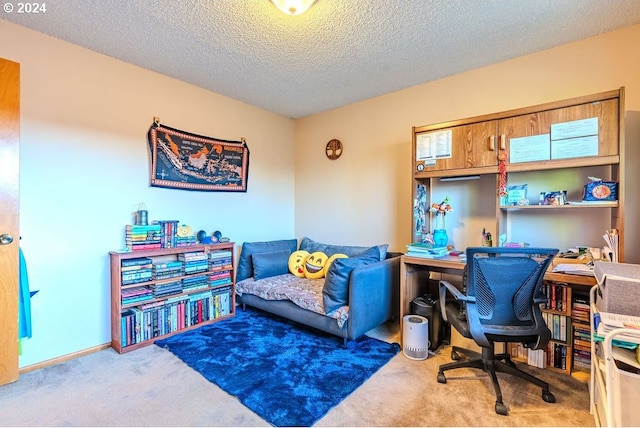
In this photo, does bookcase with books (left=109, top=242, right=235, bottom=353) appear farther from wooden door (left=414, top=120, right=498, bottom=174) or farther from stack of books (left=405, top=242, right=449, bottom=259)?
wooden door (left=414, top=120, right=498, bottom=174)

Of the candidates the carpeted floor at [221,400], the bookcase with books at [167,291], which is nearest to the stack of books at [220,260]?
the bookcase with books at [167,291]

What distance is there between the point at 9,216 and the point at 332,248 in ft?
9.21

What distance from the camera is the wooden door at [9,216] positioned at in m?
1.93

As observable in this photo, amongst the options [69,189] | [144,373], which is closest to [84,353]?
[144,373]

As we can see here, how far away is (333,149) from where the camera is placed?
392cm

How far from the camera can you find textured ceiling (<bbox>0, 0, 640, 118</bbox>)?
1.96 metres

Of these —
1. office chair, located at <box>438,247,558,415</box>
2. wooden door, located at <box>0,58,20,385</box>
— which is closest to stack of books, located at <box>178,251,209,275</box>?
wooden door, located at <box>0,58,20,385</box>

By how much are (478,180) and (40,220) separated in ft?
12.2

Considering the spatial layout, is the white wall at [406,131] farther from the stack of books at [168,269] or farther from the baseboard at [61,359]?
the baseboard at [61,359]

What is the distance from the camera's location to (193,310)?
9.51ft

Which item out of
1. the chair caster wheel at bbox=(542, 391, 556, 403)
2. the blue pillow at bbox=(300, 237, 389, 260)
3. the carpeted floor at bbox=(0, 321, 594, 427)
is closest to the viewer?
the carpeted floor at bbox=(0, 321, 594, 427)

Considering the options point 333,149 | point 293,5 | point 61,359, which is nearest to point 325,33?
point 293,5

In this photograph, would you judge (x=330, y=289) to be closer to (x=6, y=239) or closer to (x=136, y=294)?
(x=136, y=294)

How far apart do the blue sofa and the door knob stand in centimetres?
191
